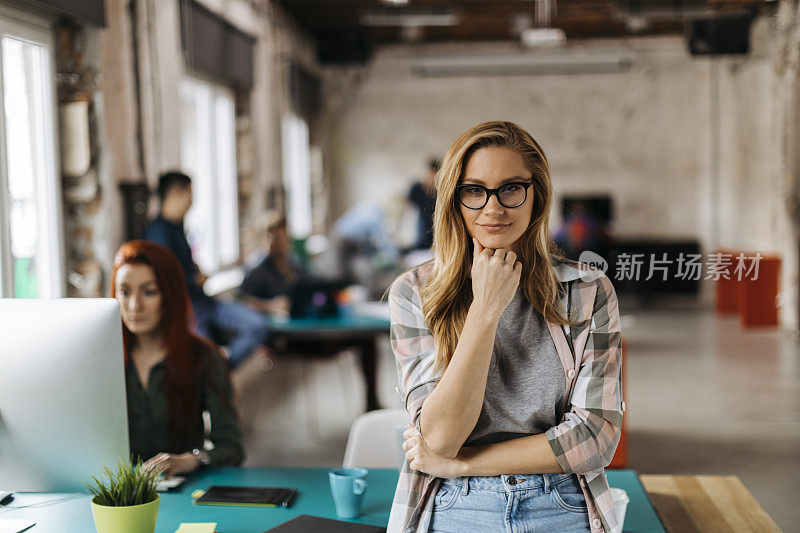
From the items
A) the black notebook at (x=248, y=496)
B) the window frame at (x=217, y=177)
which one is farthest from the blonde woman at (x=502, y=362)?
the window frame at (x=217, y=177)

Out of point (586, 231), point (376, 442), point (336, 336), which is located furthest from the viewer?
point (586, 231)

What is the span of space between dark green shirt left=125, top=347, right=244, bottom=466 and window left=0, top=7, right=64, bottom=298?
1.32 meters

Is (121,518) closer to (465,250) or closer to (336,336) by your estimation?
(465,250)

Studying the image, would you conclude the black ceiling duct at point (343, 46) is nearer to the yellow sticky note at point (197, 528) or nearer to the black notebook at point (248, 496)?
the black notebook at point (248, 496)

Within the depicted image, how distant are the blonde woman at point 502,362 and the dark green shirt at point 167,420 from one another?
0.75 meters

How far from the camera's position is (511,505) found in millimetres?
1347

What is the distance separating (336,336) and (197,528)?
288cm

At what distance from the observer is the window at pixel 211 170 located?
5.58 m

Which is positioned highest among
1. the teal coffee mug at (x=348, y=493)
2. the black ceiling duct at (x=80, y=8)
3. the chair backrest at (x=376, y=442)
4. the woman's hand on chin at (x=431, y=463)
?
the black ceiling duct at (x=80, y=8)

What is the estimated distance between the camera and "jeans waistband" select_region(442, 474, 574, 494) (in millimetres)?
1367

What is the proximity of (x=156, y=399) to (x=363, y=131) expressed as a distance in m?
4.22

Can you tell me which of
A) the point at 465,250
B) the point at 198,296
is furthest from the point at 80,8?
the point at 465,250

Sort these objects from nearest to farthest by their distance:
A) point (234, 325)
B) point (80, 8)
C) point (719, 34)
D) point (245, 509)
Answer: point (245, 509)
point (719, 34)
point (80, 8)
point (234, 325)

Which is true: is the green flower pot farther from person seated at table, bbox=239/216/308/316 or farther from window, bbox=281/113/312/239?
window, bbox=281/113/312/239
